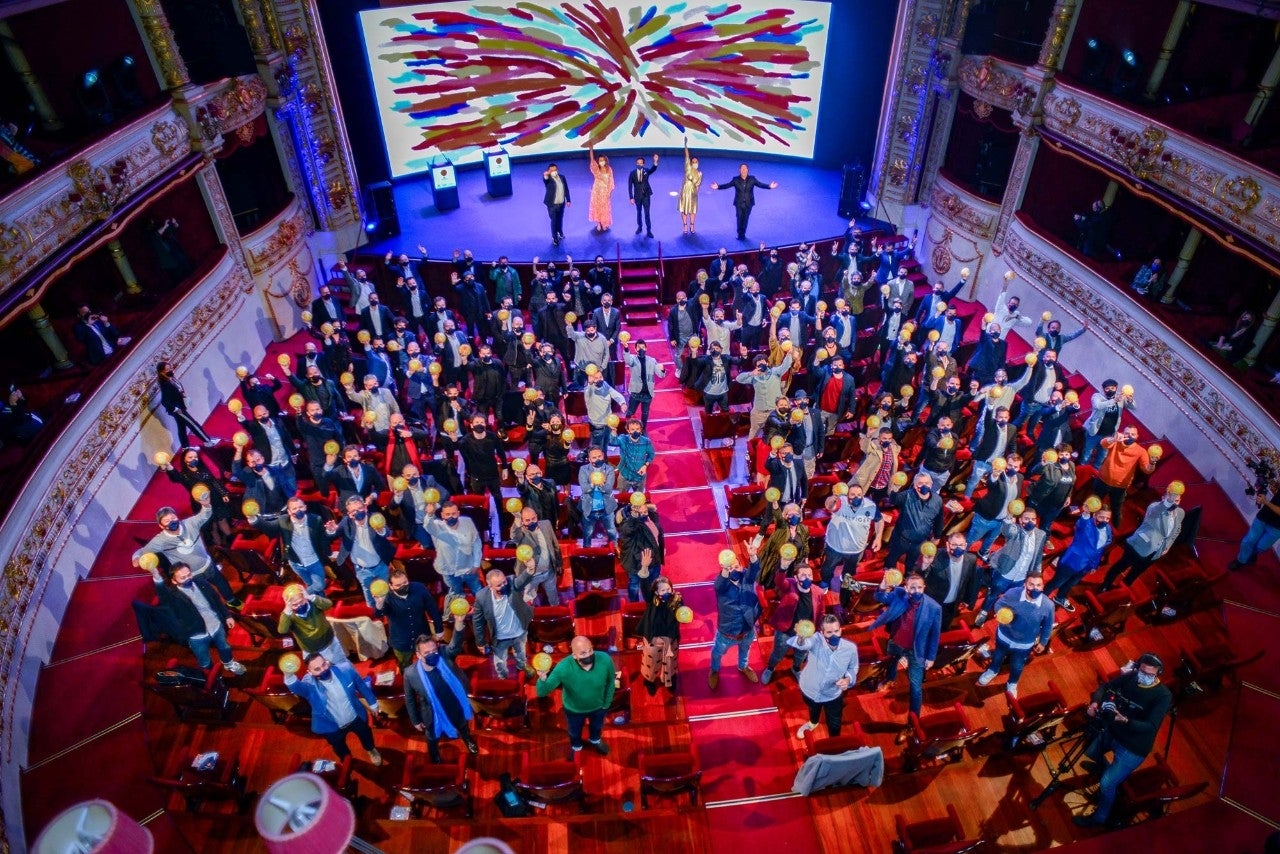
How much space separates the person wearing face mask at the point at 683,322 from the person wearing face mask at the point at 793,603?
464cm

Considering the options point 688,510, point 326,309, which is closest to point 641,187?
point 326,309

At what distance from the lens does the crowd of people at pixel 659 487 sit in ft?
19.6

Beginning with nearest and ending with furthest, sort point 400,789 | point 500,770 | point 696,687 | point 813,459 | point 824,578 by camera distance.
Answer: point 400,789, point 500,770, point 696,687, point 824,578, point 813,459

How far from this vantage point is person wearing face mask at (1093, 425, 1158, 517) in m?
7.46

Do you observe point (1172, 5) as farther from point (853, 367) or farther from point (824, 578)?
point (824, 578)

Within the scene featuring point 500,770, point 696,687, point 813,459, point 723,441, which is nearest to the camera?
point 500,770

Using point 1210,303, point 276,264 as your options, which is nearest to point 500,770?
point 276,264

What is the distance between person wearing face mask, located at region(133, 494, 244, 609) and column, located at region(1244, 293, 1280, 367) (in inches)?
456

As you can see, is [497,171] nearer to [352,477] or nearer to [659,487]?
[659,487]

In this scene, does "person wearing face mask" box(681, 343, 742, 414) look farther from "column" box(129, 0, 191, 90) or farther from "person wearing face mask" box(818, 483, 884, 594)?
"column" box(129, 0, 191, 90)

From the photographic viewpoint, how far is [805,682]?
583 centimetres

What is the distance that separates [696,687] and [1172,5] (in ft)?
35.7

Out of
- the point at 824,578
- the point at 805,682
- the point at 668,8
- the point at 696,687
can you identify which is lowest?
the point at 696,687

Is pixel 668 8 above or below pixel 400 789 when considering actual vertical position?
above
